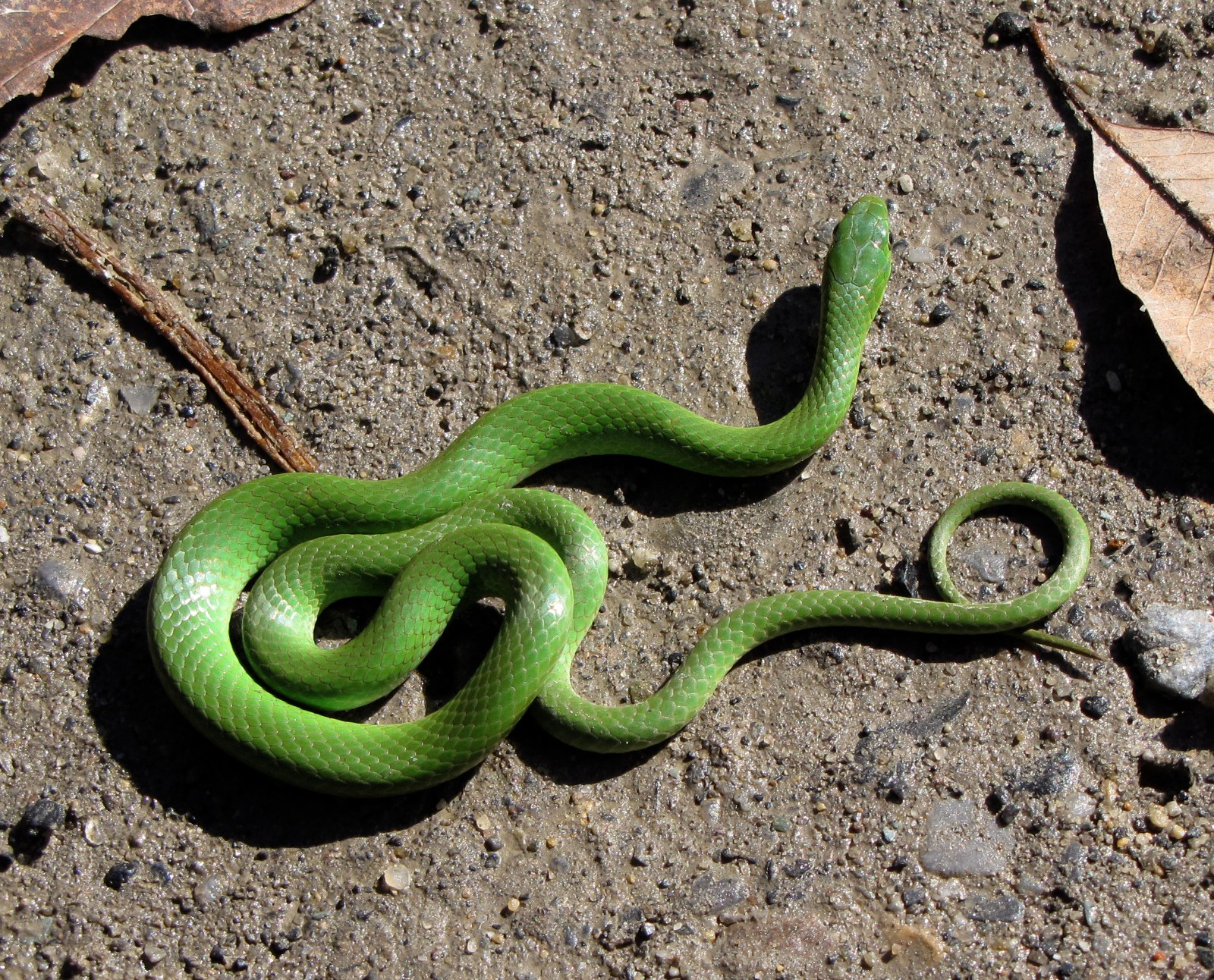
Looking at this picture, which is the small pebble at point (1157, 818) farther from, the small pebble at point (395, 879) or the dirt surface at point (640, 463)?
the small pebble at point (395, 879)

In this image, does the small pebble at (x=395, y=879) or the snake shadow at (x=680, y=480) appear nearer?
the small pebble at (x=395, y=879)

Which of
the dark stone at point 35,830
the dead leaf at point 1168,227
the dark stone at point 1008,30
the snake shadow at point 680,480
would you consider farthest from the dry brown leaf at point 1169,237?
the dark stone at point 35,830

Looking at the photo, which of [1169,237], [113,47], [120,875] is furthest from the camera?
[113,47]

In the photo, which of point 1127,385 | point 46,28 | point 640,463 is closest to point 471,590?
point 640,463

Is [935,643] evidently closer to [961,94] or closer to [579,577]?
[579,577]

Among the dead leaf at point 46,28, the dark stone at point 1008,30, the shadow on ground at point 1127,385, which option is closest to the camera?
the shadow on ground at point 1127,385

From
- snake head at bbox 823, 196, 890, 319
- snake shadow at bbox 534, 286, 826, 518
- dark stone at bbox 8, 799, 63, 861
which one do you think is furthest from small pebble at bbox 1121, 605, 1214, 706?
dark stone at bbox 8, 799, 63, 861

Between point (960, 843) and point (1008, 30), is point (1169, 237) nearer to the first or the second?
point (1008, 30)

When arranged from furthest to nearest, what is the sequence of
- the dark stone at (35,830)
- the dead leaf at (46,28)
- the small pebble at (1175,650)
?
1. the dead leaf at (46,28)
2. the small pebble at (1175,650)
3. the dark stone at (35,830)
